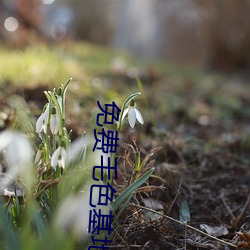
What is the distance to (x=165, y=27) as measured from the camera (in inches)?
382

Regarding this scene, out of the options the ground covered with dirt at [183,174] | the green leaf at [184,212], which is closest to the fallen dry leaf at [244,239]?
the ground covered with dirt at [183,174]

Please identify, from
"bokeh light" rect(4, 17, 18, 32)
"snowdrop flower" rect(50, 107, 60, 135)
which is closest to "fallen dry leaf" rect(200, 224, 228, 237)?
"snowdrop flower" rect(50, 107, 60, 135)

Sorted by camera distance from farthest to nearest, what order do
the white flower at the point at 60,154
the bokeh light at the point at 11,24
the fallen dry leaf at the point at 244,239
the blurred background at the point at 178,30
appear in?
1. the blurred background at the point at 178,30
2. the bokeh light at the point at 11,24
3. the fallen dry leaf at the point at 244,239
4. the white flower at the point at 60,154

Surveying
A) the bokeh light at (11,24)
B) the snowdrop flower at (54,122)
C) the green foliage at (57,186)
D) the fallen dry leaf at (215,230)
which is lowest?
the fallen dry leaf at (215,230)

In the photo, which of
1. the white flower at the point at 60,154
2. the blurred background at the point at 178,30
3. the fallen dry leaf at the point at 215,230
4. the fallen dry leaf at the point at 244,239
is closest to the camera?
the white flower at the point at 60,154

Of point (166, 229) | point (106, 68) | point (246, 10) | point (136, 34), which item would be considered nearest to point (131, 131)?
point (166, 229)

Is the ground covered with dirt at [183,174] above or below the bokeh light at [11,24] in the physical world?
below

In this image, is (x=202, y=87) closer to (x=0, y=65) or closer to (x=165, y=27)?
(x=0, y=65)

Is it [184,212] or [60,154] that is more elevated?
[60,154]

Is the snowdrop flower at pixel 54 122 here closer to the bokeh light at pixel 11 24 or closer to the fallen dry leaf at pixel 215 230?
the fallen dry leaf at pixel 215 230

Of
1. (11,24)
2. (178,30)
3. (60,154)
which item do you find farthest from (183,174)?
(178,30)

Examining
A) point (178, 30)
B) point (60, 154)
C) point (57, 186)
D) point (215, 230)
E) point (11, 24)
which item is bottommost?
point (215, 230)

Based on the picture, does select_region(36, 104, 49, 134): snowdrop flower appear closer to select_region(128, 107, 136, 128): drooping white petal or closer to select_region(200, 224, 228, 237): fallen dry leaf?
select_region(128, 107, 136, 128): drooping white petal

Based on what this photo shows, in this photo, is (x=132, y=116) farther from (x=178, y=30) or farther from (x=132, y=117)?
(x=178, y=30)
